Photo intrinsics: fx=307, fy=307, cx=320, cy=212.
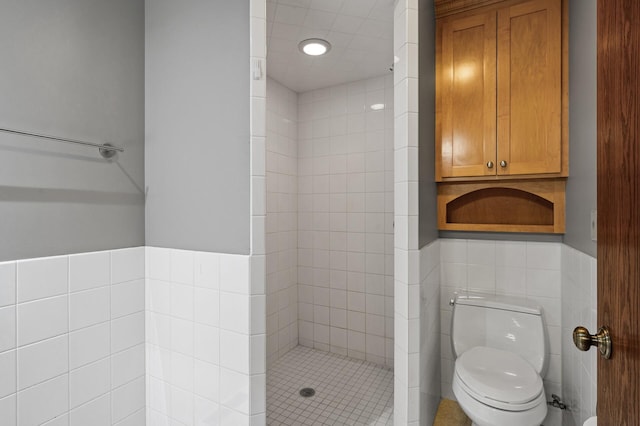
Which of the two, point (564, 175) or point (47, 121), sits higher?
point (47, 121)

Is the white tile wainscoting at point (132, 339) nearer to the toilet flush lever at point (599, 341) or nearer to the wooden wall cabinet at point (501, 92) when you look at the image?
the toilet flush lever at point (599, 341)

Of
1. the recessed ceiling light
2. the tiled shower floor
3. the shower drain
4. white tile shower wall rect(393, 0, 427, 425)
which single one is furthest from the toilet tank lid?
the recessed ceiling light

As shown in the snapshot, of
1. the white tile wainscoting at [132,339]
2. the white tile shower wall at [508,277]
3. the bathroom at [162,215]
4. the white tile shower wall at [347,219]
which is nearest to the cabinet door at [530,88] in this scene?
the bathroom at [162,215]

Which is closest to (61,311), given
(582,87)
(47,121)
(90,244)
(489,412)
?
(90,244)

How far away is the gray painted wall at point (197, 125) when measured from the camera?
1326 millimetres

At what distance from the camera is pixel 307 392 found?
233cm

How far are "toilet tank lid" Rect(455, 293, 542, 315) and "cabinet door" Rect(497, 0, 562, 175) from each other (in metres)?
0.79

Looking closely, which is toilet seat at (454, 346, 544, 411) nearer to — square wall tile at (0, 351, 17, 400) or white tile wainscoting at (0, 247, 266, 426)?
white tile wainscoting at (0, 247, 266, 426)

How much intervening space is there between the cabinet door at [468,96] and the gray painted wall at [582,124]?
365 mm

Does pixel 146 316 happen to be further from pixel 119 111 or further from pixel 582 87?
pixel 582 87

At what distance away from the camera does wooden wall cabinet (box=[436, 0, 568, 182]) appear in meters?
1.71

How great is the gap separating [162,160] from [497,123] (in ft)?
6.16

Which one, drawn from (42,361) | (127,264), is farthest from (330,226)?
(42,361)

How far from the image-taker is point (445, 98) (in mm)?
1912
